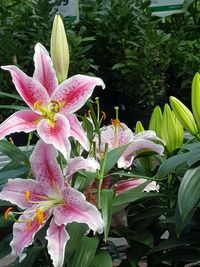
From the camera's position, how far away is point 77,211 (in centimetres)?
88

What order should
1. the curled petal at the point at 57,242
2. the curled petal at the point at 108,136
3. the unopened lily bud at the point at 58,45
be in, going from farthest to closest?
1. the curled petal at the point at 108,136
2. the unopened lily bud at the point at 58,45
3. the curled petal at the point at 57,242

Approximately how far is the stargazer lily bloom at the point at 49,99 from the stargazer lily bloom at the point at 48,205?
0.04 metres

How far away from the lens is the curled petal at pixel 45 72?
93 centimetres

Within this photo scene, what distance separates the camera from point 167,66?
1.93 metres

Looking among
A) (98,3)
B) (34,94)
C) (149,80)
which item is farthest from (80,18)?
(34,94)

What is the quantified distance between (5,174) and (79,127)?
0.20 metres

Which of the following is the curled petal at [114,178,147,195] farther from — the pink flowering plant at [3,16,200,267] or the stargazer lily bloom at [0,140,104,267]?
the stargazer lily bloom at [0,140,104,267]

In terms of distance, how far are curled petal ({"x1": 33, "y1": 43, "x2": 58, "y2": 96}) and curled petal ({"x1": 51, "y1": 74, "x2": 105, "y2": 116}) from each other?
1 cm

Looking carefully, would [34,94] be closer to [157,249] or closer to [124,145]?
[124,145]

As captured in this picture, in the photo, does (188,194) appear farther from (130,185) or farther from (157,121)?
(157,121)

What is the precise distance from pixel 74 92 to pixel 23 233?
21 cm

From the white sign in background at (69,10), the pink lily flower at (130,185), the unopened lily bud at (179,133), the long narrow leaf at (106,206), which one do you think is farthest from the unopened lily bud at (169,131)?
the white sign in background at (69,10)

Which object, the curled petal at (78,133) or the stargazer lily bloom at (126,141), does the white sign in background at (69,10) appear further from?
the curled petal at (78,133)

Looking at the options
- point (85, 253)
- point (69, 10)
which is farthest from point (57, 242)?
point (69, 10)
